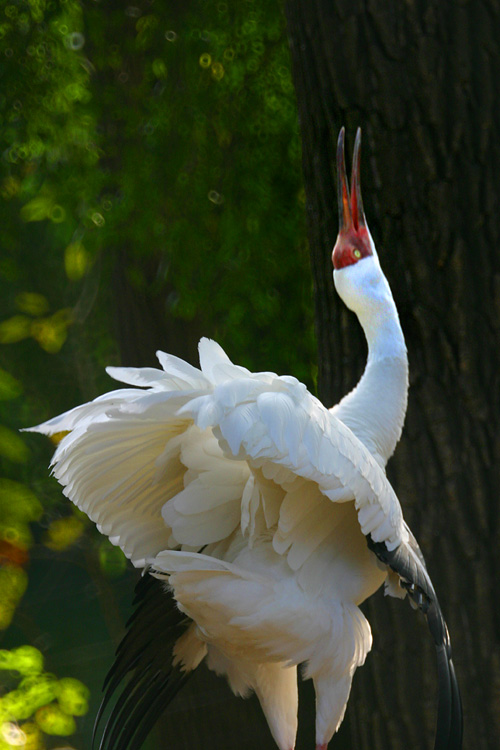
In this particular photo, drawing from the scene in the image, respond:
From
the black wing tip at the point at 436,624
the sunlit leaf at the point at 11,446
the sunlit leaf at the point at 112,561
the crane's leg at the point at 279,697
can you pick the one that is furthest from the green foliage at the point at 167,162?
the black wing tip at the point at 436,624

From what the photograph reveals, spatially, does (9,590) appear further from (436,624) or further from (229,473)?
(436,624)

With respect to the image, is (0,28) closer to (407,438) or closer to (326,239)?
(326,239)

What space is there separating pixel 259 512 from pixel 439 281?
3.38 ft

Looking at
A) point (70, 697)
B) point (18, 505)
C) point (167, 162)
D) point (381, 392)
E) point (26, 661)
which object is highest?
point (167, 162)

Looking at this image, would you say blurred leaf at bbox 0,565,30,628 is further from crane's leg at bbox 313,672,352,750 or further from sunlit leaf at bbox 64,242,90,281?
crane's leg at bbox 313,672,352,750

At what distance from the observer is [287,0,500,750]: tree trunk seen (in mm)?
2646

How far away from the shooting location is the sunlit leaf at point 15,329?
449cm

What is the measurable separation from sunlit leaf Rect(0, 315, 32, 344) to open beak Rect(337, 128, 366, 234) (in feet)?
7.96

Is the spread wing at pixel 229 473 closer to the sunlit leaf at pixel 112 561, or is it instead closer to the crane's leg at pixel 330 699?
the crane's leg at pixel 330 699

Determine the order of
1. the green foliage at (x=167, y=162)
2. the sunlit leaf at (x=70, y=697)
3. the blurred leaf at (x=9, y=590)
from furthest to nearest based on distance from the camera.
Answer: the blurred leaf at (x=9, y=590), the sunlit leaf at (x=70, y=697), the green foliage at (x=167, y=162)

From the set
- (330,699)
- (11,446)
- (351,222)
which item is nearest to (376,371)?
(351,222)

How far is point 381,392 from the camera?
2301 mm

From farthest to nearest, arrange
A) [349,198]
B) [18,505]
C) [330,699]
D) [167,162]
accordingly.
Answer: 1. [18,505]
2. [167,162]
3. [349,198]
4. [330,699]

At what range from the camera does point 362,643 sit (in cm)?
214
